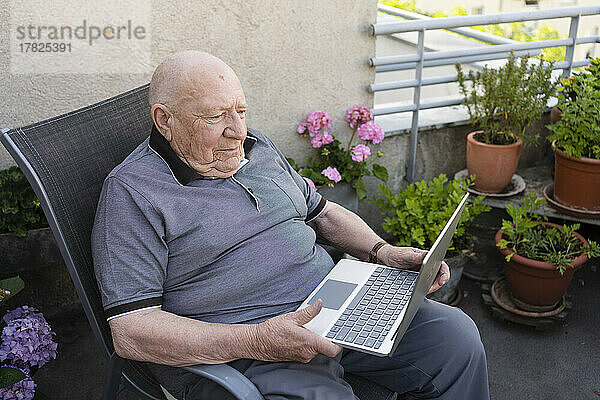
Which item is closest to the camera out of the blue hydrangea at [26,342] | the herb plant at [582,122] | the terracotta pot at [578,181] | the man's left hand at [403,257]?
the man's left hand at [403,257]

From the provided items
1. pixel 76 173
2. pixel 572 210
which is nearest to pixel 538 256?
pixel 572 210

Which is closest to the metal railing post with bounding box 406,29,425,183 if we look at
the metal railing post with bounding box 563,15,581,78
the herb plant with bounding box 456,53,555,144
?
the herb plant with bounding box 456,53,555,144

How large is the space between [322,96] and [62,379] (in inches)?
71.2

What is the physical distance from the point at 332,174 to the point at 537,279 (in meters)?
1.09

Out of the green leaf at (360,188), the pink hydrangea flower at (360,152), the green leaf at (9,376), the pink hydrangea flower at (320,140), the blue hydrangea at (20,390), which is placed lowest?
the blue hydrangea at (20,390)

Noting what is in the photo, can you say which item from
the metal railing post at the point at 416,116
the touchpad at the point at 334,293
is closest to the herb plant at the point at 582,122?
the metal railing post at the point at 416,116

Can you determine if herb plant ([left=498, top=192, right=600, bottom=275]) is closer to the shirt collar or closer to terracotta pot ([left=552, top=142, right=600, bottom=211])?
terracotta pot ([left=552, top=142, right=600, bottom=211])

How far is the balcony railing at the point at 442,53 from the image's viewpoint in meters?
3.07

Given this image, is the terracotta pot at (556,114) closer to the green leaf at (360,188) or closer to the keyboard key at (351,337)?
the green leaf at (360,188)

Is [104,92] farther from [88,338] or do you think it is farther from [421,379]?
[421,379]

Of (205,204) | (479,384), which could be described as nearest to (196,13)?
(205,204)

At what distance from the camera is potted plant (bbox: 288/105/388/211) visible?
3.01 m

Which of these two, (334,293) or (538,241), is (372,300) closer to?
(334,293)

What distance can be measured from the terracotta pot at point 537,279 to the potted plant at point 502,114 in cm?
47
